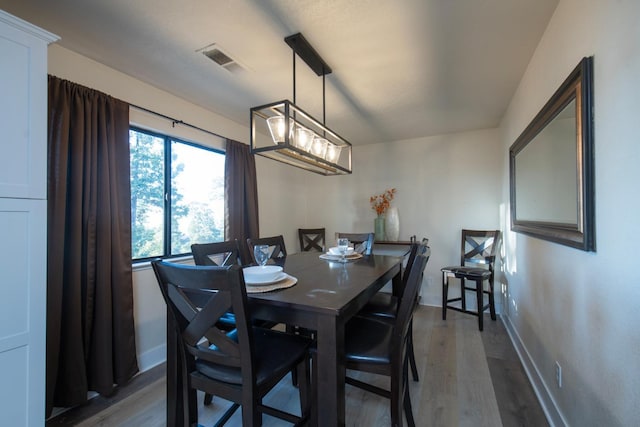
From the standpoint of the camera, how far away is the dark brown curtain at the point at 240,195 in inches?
118

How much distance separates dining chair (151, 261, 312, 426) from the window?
1.45 metres

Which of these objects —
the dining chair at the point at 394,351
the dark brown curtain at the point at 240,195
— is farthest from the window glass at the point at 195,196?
the dining chair at the point at 394,351

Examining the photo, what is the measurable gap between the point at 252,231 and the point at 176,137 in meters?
1.26

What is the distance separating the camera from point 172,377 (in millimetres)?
1359

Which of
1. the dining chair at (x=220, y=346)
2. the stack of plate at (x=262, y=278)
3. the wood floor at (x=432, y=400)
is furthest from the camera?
the wood floor at (x=432, y=400)

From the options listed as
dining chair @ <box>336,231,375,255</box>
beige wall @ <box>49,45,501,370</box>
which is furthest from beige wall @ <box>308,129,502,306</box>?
dining chair @ <box>336,231,375,255</box>

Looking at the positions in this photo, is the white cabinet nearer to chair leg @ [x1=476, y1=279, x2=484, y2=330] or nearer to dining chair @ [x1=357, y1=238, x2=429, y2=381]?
dining chair @ [x1=357, y1=238, x2=429, y2=381]

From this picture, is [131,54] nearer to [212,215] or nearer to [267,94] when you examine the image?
[267,94]

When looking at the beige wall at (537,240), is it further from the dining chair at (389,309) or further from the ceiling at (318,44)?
the dining chair at (389,309)

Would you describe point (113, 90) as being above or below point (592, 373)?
above

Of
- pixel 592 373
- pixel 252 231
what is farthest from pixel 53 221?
pixel 592 373

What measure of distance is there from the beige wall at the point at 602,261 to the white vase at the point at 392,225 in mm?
2079

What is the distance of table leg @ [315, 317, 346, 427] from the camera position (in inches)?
43.0

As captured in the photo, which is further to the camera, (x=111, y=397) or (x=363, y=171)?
(x=363, y=171)
